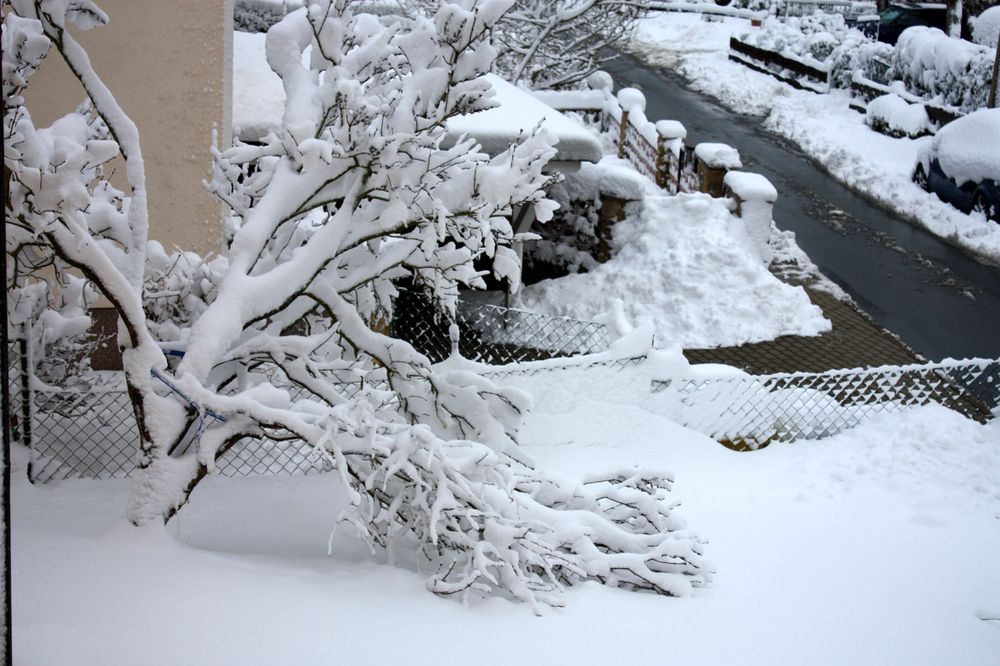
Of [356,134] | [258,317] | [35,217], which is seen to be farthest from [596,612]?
[35,217]

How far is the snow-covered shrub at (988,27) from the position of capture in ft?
86.3

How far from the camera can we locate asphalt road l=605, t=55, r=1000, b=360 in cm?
1255

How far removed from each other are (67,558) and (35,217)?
62.4 inches

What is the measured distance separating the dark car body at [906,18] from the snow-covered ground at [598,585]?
24.7 metres

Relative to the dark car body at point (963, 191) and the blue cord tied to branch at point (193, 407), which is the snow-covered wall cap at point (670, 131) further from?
the blue cord tied to branch at point (193, 407)

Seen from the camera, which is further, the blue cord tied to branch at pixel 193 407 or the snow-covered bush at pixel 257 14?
the snow-covered bush at pixel 257 14

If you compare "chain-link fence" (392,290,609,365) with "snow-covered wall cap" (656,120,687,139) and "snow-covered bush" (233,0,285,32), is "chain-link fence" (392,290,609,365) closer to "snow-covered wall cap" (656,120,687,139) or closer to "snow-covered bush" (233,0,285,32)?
"snow-covered wall cap" (656,120,687,139)

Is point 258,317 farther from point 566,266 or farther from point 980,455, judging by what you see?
point 566,266

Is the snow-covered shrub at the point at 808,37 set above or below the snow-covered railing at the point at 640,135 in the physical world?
above

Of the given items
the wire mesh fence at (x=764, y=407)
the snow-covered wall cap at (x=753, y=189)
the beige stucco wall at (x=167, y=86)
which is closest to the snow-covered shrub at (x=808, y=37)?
the snow-covered wall cap at (x=753, y=189)

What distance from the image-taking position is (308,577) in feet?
16.6

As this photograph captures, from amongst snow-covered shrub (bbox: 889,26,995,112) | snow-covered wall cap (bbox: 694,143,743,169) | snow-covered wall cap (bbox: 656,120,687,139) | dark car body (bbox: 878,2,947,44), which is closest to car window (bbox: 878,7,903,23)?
dark car body (bbox: 878,2,947,44)

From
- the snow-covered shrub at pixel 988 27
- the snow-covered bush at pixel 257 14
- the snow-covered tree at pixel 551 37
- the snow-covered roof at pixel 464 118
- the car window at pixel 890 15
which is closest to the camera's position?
the snow-covered roof at pixel 464 118

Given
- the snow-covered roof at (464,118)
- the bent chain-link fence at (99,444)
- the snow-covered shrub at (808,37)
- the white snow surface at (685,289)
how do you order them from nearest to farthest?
1. the bent chain-link fence at (99,444)
2. the snow-covered roof at (464,118)
3. the white snow surface at (685,289)
4. the snow-covered shrub at (808,37)
